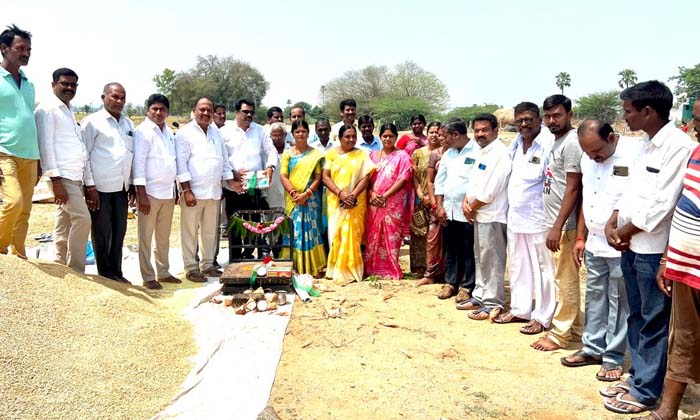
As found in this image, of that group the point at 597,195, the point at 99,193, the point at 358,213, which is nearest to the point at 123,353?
the point at 99,193

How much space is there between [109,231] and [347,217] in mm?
2470

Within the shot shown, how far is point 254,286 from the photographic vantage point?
501 cm

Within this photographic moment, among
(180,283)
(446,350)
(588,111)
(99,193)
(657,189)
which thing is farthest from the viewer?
(588,111)

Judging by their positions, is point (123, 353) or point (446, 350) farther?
point (446, 350)

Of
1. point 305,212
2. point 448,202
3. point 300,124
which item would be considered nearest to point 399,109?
point 300,124

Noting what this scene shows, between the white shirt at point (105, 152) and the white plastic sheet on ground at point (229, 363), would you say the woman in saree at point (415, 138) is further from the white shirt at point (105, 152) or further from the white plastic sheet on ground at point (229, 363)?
the white shirt at point (105, 152)

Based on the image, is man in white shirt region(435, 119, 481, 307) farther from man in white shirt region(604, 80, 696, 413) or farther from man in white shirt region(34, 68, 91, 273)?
man in white shirt region(34, 68, 91, 273)

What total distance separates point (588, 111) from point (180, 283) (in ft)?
144

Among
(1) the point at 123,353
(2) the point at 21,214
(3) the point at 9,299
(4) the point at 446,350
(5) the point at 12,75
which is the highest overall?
(5) the point at 12,75

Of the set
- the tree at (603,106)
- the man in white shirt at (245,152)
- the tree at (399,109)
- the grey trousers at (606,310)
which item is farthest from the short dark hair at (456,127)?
the tree at (603,106)

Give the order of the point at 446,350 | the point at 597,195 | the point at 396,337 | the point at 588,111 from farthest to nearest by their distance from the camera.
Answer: the point at 588,111 < the point at 396,337 < the point at 446,350 < the point at 597,195

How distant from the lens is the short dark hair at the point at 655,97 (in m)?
2.77

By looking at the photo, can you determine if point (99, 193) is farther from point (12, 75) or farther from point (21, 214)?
point (12, 75)

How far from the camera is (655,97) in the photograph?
278 centimetres
